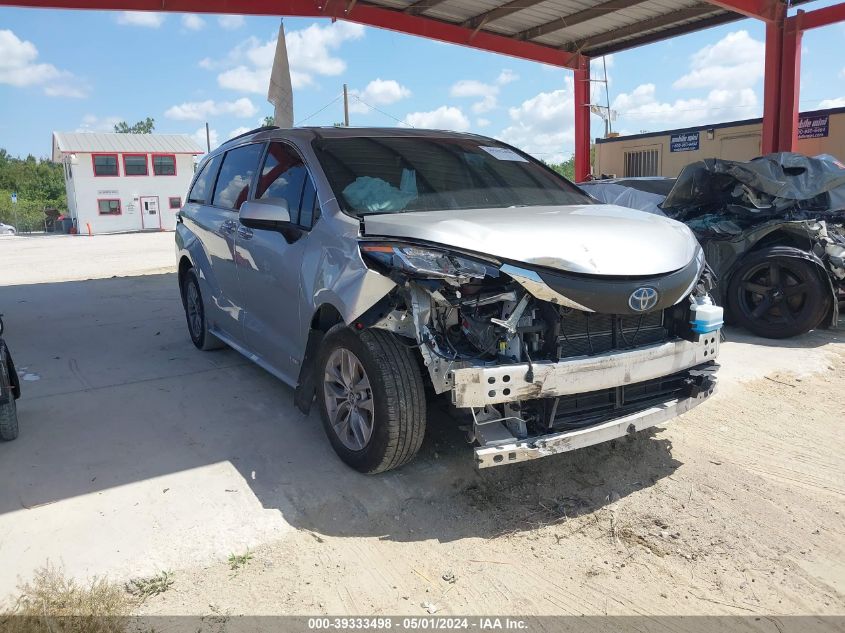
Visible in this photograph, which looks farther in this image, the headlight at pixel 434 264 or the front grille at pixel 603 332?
the front grille at pixel 603 332

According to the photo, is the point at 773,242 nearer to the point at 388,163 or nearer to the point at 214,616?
the point at 388,163

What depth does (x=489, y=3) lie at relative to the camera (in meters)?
11.4

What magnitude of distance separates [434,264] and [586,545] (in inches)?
57.3

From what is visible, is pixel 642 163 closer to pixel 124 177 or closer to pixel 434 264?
pixel 434 264

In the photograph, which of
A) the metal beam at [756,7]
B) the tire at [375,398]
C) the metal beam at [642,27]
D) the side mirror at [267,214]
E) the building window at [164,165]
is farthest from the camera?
the building window at [164,165]

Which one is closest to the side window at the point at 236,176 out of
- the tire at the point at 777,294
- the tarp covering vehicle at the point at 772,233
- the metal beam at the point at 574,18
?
the tarp covering vehicle at the point at 772,233

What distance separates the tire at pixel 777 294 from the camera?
6191 millimetres

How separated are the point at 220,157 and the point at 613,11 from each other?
8.87 meters

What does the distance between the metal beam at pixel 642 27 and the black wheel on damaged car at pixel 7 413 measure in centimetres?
1192

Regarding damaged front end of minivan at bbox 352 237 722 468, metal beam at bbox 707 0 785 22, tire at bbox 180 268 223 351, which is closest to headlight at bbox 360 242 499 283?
damaged front end of minivan at bbox 352 237 722 468

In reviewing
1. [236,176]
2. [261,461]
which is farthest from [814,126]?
[261,461]

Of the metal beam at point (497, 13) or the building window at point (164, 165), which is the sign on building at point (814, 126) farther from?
the building window at point (164, 165)

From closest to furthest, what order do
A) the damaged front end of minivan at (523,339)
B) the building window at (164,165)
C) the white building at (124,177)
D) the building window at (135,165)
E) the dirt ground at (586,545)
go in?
1. the dirt ground at (586,545)
2. the damaged front end of minivan at (523,339)
3. the white building at (124,177)
4. the building window at (135,165)
5. the building window at (164,165)

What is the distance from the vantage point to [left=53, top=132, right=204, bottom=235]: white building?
146 ft
